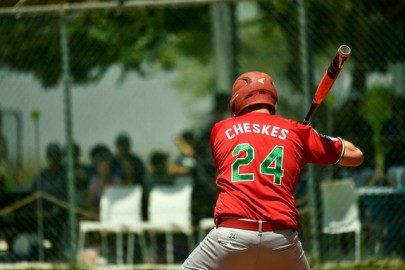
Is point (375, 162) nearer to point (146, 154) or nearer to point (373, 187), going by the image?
point (373, 187)

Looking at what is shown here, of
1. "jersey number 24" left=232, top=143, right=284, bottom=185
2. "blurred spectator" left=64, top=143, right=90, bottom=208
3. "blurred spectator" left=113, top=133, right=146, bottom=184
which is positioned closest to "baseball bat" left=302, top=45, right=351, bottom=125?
"jersey number 24" left=232, top=143, right=284, bottom=185

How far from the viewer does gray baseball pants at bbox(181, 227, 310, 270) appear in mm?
5180

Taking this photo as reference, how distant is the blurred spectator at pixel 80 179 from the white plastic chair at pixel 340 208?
9.12ft

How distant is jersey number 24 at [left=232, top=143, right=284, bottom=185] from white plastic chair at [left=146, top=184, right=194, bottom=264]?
5.58 m

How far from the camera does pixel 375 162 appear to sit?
1084cm

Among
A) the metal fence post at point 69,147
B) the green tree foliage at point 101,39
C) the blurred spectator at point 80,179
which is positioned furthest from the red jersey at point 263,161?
the blurred spectator at point 80,179

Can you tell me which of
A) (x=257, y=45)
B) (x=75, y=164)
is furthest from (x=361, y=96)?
(x=75, y=164)

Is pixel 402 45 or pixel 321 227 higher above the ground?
pixel 402 45

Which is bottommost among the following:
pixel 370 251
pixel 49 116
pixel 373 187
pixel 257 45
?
pixel 370 251

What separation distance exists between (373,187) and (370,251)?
75 centimetres

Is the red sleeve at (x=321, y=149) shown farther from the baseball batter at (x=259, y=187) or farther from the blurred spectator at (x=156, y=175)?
the blurred spectator at (x=156, y=175)

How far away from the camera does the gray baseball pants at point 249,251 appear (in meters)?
5.18

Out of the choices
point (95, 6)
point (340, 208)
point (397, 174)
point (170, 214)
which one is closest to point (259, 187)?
point (340, 208)

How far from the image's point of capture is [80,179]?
11.4 meters
